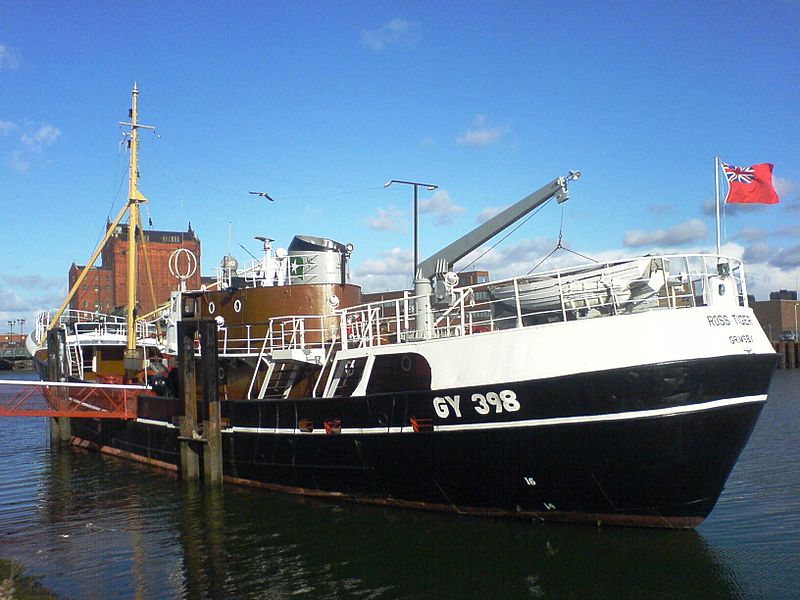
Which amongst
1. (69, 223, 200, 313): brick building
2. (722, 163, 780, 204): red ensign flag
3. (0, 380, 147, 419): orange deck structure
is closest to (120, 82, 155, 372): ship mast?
(0, 380, 147, 419): orange deck structure

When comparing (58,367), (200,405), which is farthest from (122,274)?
(200,405)

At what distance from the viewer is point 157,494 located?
17953 mm

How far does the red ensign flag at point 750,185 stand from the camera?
14.0 m

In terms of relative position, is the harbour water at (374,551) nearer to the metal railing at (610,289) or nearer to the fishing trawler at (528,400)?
the fishing trawler at (528,400)

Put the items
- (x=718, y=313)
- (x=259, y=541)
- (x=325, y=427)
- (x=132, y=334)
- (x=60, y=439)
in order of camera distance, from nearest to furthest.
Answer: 1. (x=718, y=313)
2. (x=259, y=541)
3. (x=325, y=427)
4. (x=132, y=334)
5. (x=60, y=439)

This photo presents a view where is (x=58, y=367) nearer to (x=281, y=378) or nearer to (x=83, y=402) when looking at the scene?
(x=83, y=402)

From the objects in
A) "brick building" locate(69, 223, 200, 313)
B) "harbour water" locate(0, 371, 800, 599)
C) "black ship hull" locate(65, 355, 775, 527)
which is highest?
"brick building" locate(69, 223, 200, 313)

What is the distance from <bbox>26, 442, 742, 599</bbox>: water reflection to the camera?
1086cm

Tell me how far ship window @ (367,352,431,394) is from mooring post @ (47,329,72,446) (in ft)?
58.3

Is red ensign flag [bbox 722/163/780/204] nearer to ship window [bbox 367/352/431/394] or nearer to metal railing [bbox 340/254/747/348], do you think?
metal railing [bbox 340/254/747/348]

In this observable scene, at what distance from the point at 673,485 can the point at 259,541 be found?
24.6 ft

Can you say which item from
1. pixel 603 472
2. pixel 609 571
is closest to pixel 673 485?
pixel 603 472

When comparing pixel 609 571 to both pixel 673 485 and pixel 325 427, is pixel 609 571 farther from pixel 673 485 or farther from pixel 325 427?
pixel 325 427

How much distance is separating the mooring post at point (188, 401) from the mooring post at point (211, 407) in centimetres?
70
